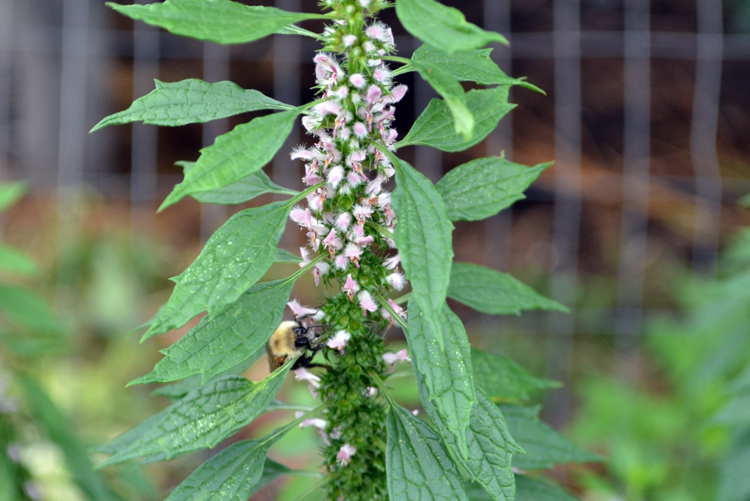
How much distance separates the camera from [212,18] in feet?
2.84

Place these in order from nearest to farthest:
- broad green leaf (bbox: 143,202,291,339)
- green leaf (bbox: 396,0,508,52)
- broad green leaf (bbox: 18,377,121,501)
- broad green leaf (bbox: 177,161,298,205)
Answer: green leaf (bbox: 396,0,508,52)
broad green leaf (bbox: 143,202,291,339)
broad green leaf (bbox: 177,161,298,205)
broad green leaf (bbox: 18,377,121,501)

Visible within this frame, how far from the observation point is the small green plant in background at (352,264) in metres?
0.87

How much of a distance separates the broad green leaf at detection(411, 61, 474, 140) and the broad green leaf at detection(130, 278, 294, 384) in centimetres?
43

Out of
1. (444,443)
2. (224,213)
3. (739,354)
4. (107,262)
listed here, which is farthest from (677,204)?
(444,443)

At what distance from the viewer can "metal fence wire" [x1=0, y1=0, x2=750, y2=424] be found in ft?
16.1

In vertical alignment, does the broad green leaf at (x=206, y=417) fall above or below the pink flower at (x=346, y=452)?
above

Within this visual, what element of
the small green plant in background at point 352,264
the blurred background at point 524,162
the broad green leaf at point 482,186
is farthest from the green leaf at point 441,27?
the blurred background at point 524,162

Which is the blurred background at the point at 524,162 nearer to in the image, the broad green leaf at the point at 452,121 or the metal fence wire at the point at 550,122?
the metal fence wire at the point at 550,122

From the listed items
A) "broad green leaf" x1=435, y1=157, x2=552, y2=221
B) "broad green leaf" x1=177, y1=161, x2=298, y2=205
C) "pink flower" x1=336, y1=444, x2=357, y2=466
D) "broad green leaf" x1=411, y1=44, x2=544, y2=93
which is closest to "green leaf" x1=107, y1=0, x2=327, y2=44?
"broad green leaf" x1=411, y1=44, x2=544, y2=93

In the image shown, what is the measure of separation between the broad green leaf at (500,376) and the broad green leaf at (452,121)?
0.48 metres

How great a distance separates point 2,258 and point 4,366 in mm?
343

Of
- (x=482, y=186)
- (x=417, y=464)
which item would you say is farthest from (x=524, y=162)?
(x=417, y=464)

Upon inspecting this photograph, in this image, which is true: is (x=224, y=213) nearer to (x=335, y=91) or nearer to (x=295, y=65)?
(x=295, y=65)

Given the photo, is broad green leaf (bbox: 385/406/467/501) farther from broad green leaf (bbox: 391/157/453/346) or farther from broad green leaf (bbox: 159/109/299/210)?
broad green leaf (bbox: 159/109/299/210)
